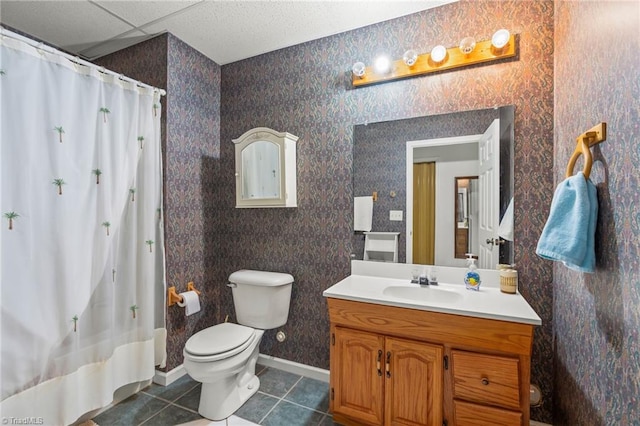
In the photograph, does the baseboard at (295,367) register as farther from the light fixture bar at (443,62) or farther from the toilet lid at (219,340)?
the light fixture bar at (443,62)

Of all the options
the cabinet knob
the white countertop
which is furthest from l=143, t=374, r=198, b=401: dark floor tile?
the cabinet knob

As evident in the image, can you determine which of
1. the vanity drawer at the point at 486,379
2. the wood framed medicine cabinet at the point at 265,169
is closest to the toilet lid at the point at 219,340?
the wood framed medicine cabinet at the point at 265,169

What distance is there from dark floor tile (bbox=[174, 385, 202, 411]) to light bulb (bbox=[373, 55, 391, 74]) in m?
2.43

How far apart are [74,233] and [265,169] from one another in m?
1.18

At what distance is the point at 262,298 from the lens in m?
2.07

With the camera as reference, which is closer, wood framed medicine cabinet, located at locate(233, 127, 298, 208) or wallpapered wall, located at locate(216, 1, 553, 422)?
wallpapered wall, located at locate(216, 1, 553, 422)

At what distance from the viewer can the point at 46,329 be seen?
143 cm

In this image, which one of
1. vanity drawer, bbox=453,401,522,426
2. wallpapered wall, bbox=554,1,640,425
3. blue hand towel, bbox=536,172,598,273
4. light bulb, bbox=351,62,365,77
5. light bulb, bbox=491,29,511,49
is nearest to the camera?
wallpapered wall, bbox=554,1,640,425

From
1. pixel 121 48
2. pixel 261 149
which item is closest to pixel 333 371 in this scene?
pixel 261 149

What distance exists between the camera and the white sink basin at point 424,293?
1.62m

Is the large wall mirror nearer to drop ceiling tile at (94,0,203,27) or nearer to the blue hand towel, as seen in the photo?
the blue hand towel

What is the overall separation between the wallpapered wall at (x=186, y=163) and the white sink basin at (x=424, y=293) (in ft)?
4.92

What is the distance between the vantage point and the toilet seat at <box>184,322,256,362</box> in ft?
5.39

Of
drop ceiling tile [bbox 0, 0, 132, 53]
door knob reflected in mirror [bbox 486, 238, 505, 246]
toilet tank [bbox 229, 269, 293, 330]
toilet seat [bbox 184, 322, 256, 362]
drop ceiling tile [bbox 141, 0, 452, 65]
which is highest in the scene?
drop ceiling tile [bbox 141, 0, 452, 65]
